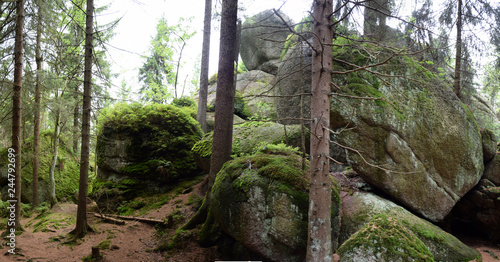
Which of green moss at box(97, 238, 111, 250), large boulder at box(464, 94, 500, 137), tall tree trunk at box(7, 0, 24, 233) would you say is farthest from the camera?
large boulder at box(464, 94, 500, 137)

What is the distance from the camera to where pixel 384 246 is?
3.93 meters

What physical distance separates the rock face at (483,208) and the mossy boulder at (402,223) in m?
2.21

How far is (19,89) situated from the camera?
20.6 ft

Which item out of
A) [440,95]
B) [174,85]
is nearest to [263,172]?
[440,95]

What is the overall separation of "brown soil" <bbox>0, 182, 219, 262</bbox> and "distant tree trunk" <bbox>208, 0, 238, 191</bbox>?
186 centimetres

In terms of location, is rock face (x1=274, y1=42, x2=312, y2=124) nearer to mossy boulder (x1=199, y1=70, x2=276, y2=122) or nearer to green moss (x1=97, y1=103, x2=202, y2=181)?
mossy boulder (x1=199, y1=70, x2=276, y2=122)

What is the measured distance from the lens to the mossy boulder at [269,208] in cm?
443

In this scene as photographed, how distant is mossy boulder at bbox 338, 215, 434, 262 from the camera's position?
3850 millimetres

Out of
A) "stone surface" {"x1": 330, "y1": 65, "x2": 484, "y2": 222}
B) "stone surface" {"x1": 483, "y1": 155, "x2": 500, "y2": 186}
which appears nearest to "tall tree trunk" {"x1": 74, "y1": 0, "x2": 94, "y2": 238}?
"stone surface" {"x1": 330, "y1": 65, "x2": 484, "y2": 222}

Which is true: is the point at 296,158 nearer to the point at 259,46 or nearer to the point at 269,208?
the point at 269,208

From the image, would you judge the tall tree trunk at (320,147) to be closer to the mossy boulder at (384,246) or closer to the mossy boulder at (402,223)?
the mossy boulder at (384,246)

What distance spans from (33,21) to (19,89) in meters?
2.15

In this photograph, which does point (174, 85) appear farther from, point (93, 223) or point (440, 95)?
point (440, 95)

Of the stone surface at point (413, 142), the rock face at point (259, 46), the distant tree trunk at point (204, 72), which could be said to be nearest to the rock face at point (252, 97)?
the rock face at point (259, 46)
